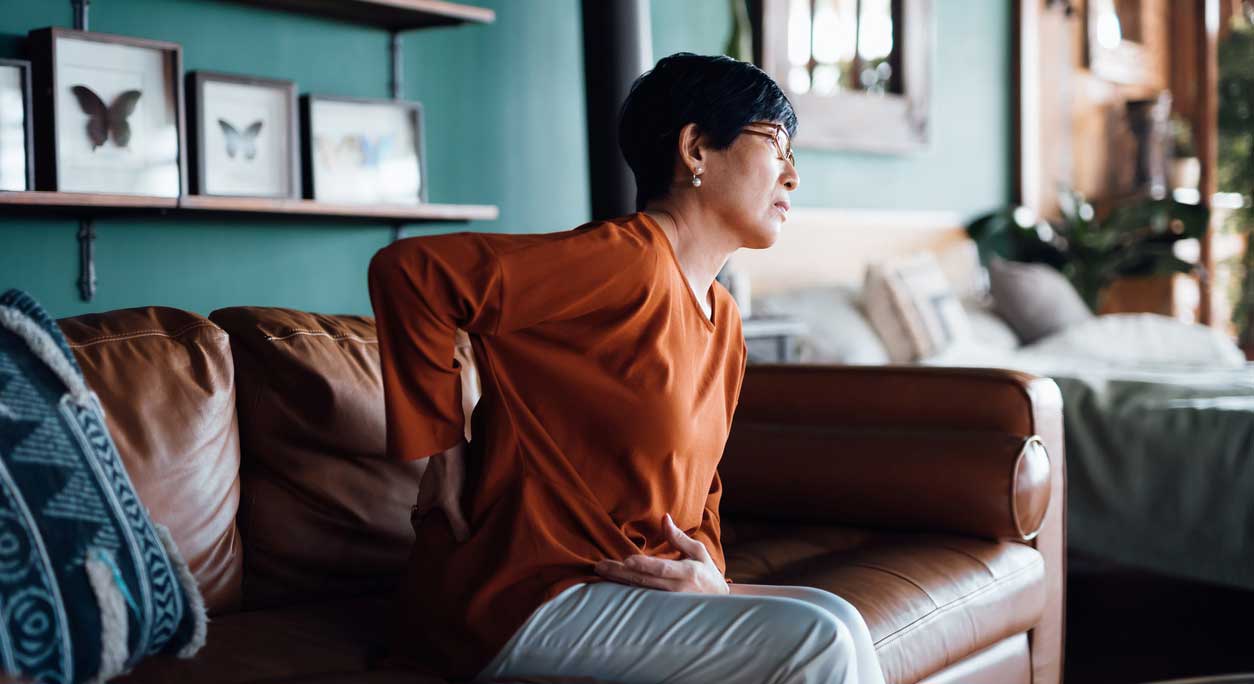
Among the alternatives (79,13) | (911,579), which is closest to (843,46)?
(79,13)

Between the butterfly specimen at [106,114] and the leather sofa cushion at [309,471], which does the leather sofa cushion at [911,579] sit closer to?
the leather sofa cushion at [309,471]

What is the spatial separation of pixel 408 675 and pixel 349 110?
1.74 metres

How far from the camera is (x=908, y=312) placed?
12.6ft

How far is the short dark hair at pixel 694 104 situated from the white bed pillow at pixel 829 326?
206cm

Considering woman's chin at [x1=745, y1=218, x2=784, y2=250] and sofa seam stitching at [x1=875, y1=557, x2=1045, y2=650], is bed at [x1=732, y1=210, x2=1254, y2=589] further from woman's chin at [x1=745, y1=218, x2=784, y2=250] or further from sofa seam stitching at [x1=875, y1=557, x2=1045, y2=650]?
woman's chin at [x1=745, y1=218, x2=784, y2=250]

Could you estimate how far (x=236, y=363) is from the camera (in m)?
1.79

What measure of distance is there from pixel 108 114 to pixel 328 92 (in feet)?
2.03

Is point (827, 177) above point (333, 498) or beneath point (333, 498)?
above

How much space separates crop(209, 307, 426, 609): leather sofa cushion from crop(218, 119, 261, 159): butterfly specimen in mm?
825

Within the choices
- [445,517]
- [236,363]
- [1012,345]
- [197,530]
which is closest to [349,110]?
[236,363]

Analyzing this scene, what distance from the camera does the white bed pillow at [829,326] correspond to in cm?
369

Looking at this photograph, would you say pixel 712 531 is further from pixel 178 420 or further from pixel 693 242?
pixel 178 420

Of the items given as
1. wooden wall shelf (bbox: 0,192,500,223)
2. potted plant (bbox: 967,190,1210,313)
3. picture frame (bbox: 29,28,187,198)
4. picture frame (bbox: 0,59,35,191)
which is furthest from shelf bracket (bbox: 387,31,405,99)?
potted plant (bbox: 967,190,1210,313)

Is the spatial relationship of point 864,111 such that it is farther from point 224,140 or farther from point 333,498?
point 333,498
